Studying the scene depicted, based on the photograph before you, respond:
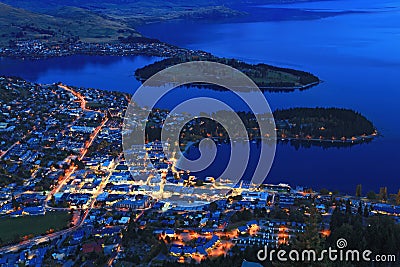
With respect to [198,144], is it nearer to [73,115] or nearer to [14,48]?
[73,115]

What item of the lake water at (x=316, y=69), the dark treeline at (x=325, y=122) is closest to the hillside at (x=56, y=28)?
the lake water at (x=316, y=69)

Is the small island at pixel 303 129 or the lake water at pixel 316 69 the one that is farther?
the small island at pixel 303 129

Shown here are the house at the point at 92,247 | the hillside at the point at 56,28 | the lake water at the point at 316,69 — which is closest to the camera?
the house at the point at 92,247

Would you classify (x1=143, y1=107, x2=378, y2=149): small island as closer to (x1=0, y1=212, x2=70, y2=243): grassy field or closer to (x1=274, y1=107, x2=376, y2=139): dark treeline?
(x1=274, y1=107, x2=376, y2=139): dark treeline

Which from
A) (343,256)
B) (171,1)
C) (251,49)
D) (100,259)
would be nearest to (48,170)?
(100,259)

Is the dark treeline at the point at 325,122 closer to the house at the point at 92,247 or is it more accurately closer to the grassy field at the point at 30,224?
the grassy field at the point at 30,224

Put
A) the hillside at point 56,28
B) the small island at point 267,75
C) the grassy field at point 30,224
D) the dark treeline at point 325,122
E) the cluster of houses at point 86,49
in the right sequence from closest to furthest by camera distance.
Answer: the grassy field at point 30,224, the dark treeline at point 325,122, the small island at point 267,75, the cluster of houses at point 86,49, the hillside at point 56,28
